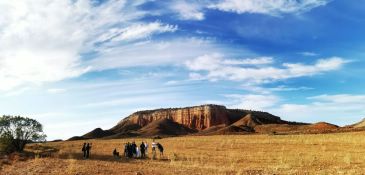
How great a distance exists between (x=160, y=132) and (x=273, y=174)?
443 feet

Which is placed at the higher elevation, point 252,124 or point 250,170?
point 252,124

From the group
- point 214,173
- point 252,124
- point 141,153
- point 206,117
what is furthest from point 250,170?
point 206,117

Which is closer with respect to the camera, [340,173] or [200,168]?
[340,173]

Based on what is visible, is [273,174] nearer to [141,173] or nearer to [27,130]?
[141,173]

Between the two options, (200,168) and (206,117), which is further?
(206,117)

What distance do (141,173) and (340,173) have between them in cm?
1069

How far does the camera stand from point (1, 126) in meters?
52.8

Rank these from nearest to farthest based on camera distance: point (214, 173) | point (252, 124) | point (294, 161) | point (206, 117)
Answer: point (214, 173) < point (294, 161) < point (252, 124) < point (206, 117)

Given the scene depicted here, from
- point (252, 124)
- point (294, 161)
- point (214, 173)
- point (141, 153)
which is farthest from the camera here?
point (252, 124)

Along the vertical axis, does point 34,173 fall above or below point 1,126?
below

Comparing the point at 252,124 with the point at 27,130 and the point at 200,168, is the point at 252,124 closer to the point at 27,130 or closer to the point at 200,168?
the point at 27,130

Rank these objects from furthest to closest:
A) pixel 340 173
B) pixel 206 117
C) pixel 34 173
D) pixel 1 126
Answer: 1. pixel 206 117
2. pixel 1 126
3. pixel 34 173
4. pixel 340 173

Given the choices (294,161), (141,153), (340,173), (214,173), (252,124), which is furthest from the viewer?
(252,124)

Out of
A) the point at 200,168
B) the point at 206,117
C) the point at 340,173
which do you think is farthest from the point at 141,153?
the point at 206,117
